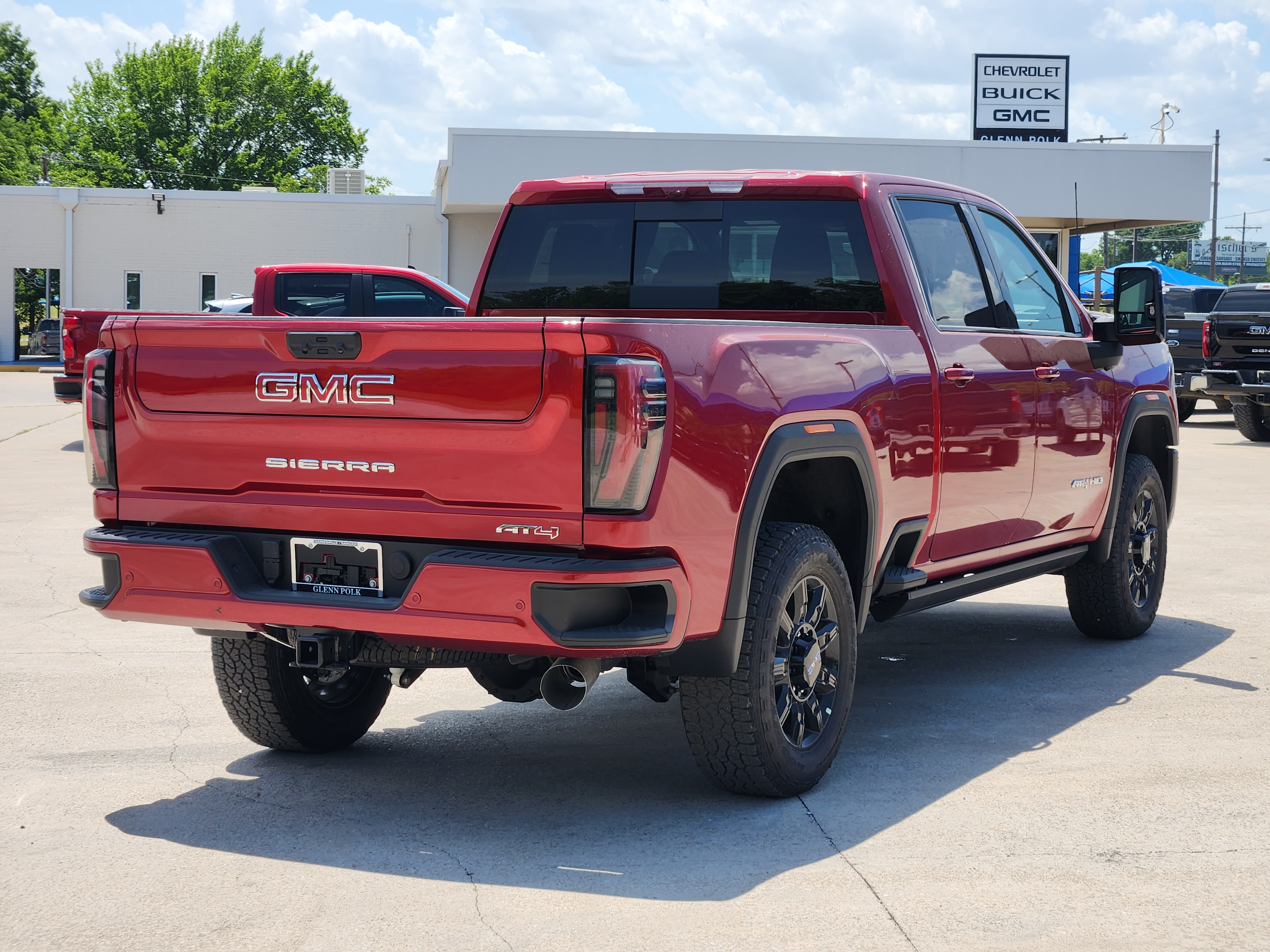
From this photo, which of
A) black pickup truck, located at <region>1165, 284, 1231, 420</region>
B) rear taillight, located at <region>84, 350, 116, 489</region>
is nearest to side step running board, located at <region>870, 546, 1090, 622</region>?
rear taillight, located at <region>84, 350, 116, 489</region>

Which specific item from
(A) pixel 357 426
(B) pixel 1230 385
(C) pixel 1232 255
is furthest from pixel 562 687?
(C) pixel 1232 255

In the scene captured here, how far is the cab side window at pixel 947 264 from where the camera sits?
18.0ft

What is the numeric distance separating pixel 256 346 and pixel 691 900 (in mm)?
1983

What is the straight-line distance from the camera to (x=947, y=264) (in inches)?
224

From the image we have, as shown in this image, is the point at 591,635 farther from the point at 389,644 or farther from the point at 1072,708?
the point at 1072,708

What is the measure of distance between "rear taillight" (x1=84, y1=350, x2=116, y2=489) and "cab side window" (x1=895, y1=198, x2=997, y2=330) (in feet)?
9.48

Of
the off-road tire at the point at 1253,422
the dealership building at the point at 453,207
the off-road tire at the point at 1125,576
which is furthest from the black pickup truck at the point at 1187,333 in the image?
the off-road tire at the point at 1125,576

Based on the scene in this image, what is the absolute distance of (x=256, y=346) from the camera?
417cm

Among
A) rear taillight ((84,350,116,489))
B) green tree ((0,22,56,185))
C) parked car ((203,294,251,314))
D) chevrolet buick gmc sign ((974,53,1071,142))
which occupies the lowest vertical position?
rear taillight ((84,350,116,489))

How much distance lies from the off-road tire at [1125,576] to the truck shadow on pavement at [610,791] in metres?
0.47

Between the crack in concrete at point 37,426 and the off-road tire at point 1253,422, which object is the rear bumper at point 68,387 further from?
the off-road tire at point 1253,422

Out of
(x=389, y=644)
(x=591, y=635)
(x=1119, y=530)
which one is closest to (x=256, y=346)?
(x=389, y=644)

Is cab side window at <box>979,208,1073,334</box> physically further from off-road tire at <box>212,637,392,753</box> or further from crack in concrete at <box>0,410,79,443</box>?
crack in concrete at <box>0,410,79,443</box>

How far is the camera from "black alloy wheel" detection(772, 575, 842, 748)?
4.52 meters
